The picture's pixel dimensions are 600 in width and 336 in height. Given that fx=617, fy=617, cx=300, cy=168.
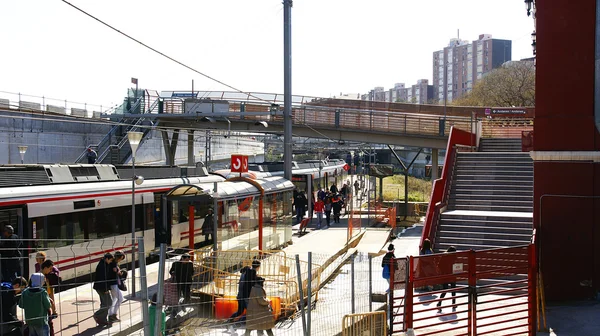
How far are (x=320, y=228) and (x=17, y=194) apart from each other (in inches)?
738

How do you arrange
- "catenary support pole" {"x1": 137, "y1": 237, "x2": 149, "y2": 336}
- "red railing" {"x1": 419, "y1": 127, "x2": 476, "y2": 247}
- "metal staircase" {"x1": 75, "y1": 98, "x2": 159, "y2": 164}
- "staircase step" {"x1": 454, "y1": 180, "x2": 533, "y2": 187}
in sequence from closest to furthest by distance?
"catenary support pole" {"x1": 137, "y1": 237, "x2": 149, "y2": 336} < "red railing" {"x1": 419, "y1": 127, "x2": 476, "y2": 247} < "staircase step" {"x1": 454, "y1": 180, "x2": 533, "y2": 187} < "metal staircase" {"x1": 75, "y1": 98, "x2": 159, "y2": 164}

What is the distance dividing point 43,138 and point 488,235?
29656 millimetres

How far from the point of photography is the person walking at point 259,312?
1039 cm

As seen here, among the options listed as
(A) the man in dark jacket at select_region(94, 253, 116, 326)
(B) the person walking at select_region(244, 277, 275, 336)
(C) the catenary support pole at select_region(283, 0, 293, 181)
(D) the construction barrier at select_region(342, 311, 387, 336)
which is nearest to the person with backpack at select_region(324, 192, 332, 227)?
(C) the catenary support pole at select_region(283, 0, 293, 181)

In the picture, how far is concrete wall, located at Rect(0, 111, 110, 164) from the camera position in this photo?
114 feet

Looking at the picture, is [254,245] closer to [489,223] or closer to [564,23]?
[489,223]

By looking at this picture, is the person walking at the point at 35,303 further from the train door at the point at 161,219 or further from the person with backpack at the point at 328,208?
the person with backpack at the point at 328,208

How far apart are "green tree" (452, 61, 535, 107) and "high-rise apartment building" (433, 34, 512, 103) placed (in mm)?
80669

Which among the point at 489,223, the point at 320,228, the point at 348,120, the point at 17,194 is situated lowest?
the point at 320,228

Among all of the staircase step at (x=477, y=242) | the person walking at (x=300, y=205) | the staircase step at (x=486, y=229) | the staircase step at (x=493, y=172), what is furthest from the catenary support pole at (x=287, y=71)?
the staircase step at (x=477, y=242)

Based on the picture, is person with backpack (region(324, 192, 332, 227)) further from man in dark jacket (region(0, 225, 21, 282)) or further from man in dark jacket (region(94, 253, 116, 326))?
man in dark jacket (region(94, 253, 116, 326))

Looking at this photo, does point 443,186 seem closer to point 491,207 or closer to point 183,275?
point 491,207

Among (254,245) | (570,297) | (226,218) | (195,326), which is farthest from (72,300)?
(570,297)

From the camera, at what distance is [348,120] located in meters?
37.5
